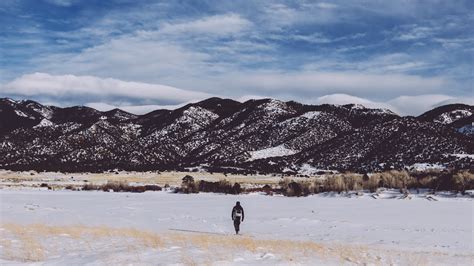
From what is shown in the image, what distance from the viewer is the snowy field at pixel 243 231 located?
1584 cm

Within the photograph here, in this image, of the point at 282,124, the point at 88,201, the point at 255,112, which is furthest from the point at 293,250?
the point at 255,112

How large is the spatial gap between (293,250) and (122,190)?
115 ft

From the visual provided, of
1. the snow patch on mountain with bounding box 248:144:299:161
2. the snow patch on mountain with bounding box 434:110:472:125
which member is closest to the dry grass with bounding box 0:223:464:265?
the snow patch on mountain with bounding box 248:144:299:161

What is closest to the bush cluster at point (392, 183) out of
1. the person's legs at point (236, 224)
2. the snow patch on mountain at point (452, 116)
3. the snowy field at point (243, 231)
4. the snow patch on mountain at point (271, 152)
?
the snowy field at point (243, 231)

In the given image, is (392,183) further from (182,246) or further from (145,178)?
(145,178)

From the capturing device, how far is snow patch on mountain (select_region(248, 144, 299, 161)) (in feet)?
373

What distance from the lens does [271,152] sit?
380 ft

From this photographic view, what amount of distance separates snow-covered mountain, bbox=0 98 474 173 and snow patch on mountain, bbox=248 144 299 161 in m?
0.21

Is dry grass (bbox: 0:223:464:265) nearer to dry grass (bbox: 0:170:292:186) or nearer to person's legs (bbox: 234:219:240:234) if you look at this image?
person's legs (bbox: 234:219:240:234)

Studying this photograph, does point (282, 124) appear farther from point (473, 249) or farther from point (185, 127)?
point (473, 249)

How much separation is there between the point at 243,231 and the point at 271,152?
9210cm

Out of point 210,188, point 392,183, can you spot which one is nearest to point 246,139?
point 210,188

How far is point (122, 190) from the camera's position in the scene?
50.1 meters

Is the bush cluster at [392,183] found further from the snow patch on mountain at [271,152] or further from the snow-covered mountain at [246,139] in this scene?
the snow patch on mountain at [271,152]
